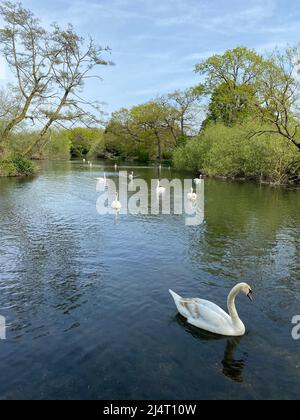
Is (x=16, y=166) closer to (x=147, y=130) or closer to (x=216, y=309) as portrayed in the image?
(x=216, y=309)

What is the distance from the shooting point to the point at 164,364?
662cm

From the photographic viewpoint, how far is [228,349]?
23.6 feet

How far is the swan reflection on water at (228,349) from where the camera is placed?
6.42m

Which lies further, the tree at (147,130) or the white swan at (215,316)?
the tree at (147,130)

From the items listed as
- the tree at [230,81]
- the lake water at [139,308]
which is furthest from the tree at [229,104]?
→ the lake water at [139,308]

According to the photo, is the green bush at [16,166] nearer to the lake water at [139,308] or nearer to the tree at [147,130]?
the lake water at [139,308]

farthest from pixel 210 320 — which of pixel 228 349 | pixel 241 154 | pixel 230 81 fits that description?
pixel 230 81

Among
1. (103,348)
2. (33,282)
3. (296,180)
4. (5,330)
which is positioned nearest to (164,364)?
(103,348)

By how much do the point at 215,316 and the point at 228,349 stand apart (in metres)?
0.78

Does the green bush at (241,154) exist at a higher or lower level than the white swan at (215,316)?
higher

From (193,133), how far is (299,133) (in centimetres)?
3685

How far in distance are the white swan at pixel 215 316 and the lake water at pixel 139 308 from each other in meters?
0.20

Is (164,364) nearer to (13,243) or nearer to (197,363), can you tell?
(197,363)

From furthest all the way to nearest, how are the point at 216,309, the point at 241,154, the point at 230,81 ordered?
1. the point at 230,81
2. the point at 241,154
3. the point at 216,309
